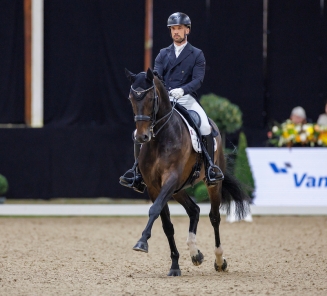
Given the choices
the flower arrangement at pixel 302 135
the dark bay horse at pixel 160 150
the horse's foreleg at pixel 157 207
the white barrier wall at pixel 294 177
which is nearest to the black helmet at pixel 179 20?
the dark bay horse at pixel 160 150

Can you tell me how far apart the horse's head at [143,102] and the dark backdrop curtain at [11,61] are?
8712 millimetres

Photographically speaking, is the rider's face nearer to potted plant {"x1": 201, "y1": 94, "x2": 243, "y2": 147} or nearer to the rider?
the rider

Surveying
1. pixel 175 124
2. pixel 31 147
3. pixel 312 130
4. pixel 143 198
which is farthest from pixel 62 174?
pixel 175 124

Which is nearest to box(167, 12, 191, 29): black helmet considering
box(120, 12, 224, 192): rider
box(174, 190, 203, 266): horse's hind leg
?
box(120, 12, 224, 192): rider

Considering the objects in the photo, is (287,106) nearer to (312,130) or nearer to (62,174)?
(312,130)

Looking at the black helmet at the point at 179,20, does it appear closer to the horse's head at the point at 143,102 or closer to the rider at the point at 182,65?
the rider at the point at 182,65

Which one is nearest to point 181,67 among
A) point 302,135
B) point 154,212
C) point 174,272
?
point 154,212

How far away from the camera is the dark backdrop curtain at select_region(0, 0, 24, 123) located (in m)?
14.1

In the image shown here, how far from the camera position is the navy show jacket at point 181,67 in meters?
6.77

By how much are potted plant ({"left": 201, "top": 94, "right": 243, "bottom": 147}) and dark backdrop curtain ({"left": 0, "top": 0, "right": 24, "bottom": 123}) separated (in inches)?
152

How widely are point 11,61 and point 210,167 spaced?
8.38m

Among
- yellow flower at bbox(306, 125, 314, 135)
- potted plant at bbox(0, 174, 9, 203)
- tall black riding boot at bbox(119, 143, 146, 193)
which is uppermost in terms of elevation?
yellow flower at bbox(306, 125, 314, 135)

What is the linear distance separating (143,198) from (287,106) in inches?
143

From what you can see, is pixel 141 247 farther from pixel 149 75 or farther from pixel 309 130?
pixel 309 130
